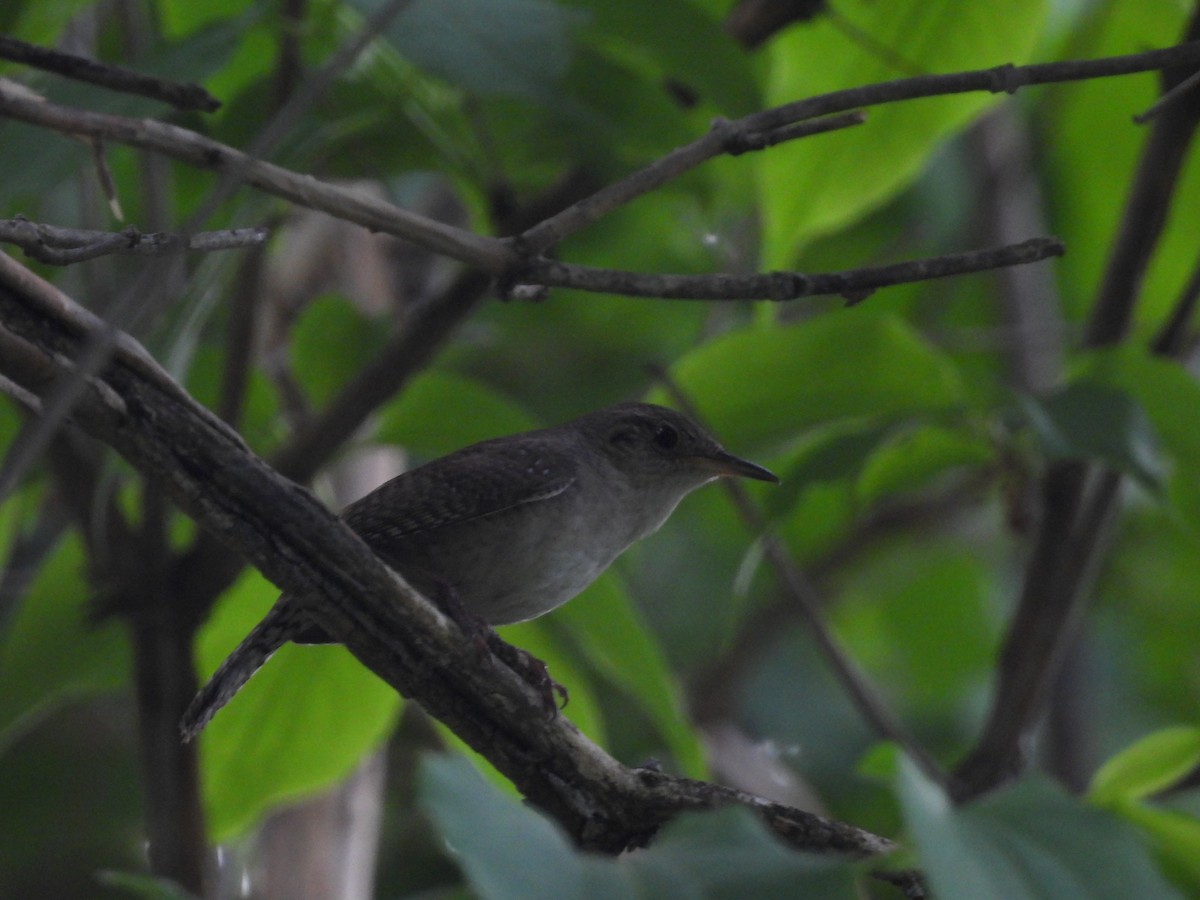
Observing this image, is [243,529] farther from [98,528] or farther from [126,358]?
[98,528]

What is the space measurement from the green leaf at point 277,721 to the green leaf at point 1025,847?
215cm

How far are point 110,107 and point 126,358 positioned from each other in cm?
89

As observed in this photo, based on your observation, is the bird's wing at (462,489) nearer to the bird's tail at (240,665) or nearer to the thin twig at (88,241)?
the bird's tail at (240,665)

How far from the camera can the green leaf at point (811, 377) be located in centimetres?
345

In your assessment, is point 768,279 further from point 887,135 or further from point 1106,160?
point 1106,160

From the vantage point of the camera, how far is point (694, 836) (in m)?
1.46

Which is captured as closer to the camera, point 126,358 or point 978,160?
point 126,358

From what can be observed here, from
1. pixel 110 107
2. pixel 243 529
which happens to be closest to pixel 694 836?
pixel 243 529

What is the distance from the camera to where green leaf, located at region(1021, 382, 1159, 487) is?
3.17 metres

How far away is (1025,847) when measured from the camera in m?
1.51

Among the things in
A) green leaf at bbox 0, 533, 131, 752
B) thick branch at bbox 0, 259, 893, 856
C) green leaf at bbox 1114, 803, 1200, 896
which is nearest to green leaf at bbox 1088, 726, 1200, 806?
green leaf at bbox 1114, 803, 1200, 896

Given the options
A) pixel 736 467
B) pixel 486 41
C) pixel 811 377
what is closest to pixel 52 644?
pixel 736 467

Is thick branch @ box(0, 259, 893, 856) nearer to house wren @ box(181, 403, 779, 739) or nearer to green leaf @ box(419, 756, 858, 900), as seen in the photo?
house wren @ box(181, 403, 779, 739)

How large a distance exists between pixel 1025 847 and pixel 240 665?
6.27ft
